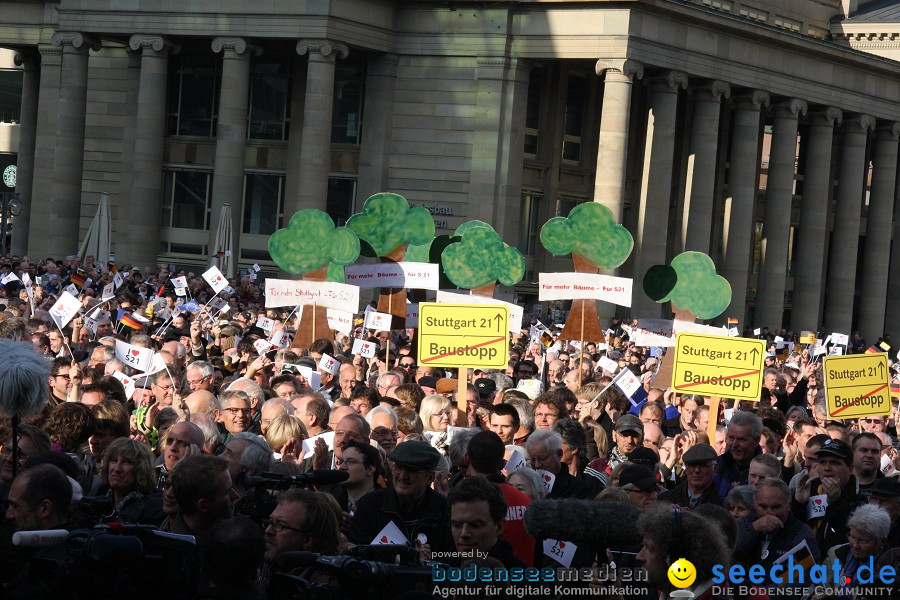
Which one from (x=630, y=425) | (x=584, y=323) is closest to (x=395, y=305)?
(x=584, y=323)

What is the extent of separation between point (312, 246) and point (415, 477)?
13585mm

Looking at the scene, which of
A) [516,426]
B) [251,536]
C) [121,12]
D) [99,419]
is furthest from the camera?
[121,12]

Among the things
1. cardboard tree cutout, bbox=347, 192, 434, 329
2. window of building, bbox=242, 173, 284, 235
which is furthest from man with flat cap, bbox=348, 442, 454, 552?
window of building, bbox=242, 173, 284, 235

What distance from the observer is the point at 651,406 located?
A: 15609 millimetres

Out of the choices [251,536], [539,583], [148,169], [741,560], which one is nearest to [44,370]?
[251,536]

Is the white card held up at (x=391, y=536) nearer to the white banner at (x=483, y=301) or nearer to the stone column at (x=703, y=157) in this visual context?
the white banner at (x=483, y=301)

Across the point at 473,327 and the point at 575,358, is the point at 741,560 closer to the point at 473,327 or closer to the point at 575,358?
the point at 473,327

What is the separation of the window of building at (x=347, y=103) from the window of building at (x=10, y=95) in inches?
574

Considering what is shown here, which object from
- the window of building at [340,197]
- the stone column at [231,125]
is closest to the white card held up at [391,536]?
the stone column at [231,125]

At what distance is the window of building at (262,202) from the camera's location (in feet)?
171

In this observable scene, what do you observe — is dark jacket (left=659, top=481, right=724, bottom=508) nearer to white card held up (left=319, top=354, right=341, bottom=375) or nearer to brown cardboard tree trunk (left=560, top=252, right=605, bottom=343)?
white card held up (left=319, top=354, right=341, bottom=375)

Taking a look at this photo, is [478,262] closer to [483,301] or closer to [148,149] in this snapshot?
[483,301]

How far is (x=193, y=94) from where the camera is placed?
5328 centimetres

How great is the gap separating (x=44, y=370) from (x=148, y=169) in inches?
1646
